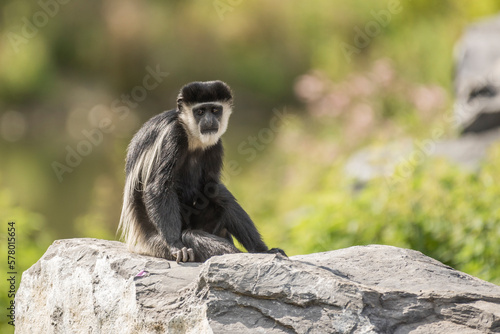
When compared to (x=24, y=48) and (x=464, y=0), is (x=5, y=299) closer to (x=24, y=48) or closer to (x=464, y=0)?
(x=464, y=0)

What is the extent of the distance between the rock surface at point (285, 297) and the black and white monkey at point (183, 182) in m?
0.42

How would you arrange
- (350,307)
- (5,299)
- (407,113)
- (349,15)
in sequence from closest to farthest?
(350,307) < (5,299) < (407,113) < (349,15)

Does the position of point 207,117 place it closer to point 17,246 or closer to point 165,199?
point 165,199

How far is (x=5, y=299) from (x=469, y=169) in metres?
4.48

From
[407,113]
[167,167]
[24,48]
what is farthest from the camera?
[24,48]

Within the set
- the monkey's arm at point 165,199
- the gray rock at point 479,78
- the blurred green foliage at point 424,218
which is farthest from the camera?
the gray rock at point 479,78

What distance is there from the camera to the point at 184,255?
347 centimetres

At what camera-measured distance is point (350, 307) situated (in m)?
2.75

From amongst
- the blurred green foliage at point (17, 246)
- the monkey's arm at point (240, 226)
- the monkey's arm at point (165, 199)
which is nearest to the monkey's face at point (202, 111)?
the monkey's arm at point (165, 199)

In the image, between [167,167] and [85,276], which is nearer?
[85,276]

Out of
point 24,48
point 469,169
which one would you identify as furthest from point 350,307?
point 24,48

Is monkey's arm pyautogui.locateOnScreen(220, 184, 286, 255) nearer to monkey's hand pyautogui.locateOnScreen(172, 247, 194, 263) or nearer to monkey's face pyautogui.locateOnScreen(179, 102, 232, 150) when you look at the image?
monkey's face pyautogui.locateOnScreen(179, 102, 232, 150)

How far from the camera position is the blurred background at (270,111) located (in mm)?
5789

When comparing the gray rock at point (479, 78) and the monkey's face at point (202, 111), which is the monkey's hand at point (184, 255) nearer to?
the monkey's face at point (202, 111)
